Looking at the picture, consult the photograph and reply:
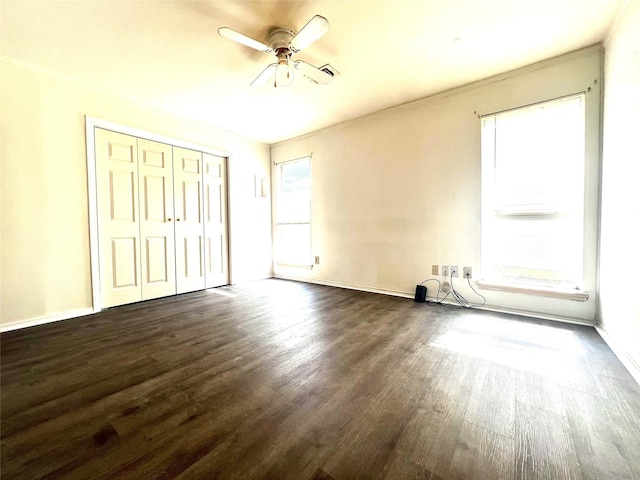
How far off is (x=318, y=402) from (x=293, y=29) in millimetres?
2630

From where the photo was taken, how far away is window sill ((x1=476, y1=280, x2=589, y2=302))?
2.38 metres

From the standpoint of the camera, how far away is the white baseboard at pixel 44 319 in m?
2.38

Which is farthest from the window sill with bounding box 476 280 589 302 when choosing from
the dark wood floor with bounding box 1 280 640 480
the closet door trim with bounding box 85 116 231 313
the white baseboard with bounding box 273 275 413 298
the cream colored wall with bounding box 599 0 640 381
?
the closet door trim with bounding box 85 116 231 313

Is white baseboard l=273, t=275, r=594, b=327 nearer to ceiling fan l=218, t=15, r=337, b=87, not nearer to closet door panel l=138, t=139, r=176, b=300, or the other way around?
closet door panel l=138, t=139, r=176, b=300

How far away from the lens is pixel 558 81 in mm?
2453

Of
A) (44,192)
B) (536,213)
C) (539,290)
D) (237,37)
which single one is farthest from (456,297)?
(44,192)

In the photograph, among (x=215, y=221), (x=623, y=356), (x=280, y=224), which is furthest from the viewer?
(x=280, y=224)

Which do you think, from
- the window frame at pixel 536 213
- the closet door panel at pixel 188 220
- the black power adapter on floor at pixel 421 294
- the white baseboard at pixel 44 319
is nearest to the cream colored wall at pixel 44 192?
the white baseboard at pixel 44 319

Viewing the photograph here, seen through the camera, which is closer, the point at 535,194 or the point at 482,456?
the point at 482,456

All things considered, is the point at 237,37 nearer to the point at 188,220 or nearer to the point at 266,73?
the point at 266,73

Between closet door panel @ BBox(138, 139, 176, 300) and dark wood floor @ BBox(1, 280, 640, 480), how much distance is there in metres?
1.04

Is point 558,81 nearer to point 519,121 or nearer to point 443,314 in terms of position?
point 519,121

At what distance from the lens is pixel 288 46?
6.88 ft

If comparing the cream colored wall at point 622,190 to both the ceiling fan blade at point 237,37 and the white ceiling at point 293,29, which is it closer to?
the white ceiling at point 293,29
